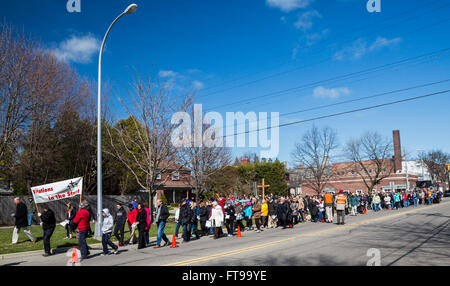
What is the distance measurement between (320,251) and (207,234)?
805cm

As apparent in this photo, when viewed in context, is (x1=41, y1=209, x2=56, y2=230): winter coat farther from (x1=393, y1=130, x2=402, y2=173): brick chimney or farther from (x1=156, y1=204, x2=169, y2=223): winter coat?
(x1=393, y1=130, x2=402, y2=173): brick chimney

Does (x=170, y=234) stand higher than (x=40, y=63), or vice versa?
(x=40, y=63)

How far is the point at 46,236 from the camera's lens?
37.3 ft

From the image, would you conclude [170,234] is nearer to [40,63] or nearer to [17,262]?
[17,262]

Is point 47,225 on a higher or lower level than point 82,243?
higher

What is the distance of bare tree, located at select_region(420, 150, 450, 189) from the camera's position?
81.9 m

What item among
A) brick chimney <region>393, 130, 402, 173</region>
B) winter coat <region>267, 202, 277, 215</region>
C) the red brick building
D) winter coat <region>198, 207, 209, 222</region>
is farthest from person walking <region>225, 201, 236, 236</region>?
brick chimney <region>393, 130, 402, 173</region>

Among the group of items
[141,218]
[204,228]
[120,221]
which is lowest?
[204,228]

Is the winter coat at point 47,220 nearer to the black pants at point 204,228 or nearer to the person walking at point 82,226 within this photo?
the person walking at point 82,226

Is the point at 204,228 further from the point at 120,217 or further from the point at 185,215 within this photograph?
the point at 120,217

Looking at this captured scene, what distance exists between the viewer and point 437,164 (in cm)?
8306

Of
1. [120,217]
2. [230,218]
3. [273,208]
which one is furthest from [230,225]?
[120,217]
